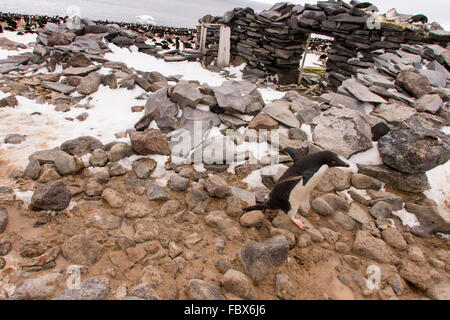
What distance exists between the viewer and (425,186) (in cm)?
351

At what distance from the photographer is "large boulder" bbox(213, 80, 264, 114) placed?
15.0ft

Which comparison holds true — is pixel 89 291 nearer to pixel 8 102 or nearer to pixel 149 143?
pixel 149 143

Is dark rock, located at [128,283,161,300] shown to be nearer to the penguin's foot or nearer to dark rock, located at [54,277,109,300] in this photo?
dark rock, located at [54,277,109,300]

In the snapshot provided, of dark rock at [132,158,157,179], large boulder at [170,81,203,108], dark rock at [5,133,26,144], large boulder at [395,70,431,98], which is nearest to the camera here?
dark rock at [132,158,157,179]

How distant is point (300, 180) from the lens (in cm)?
272

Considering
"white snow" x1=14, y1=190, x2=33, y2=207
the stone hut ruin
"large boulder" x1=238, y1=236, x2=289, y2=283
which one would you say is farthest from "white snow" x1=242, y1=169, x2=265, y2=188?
the stone hut ruin

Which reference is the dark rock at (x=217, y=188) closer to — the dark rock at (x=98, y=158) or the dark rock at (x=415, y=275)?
the dark rock at (x=98, y=158)

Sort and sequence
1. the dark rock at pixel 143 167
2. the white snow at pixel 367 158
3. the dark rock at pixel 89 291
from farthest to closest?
the white snow at pixel 367 158, the dark rock at pixel 143 167, the dark rock at pixel 89 291

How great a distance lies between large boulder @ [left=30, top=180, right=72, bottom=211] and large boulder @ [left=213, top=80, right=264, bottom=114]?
2.82m

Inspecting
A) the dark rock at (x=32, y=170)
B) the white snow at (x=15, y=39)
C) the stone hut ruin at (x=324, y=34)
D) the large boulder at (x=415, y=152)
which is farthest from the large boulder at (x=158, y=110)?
the white snow at (x=15, y=39)

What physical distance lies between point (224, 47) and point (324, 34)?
3895mm

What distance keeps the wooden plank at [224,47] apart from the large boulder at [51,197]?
8.93 metres

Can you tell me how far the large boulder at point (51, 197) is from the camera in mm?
2654

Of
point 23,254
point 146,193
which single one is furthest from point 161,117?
point 23,254
